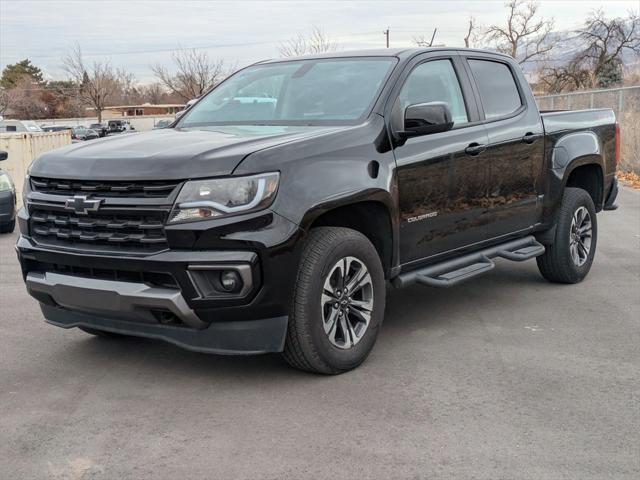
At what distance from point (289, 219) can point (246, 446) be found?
117cm

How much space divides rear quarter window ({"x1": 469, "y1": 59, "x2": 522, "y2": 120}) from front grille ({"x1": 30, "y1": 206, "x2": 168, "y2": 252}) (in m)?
2.89

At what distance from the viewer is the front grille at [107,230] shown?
4.11 m

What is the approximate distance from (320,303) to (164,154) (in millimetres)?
1149

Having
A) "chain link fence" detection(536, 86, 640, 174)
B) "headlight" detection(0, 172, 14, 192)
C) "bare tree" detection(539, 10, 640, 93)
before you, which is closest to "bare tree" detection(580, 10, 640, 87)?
"bare tree" detection(539, 10, 640, 93)

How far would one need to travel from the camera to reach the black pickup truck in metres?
4.07

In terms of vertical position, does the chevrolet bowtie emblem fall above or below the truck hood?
below

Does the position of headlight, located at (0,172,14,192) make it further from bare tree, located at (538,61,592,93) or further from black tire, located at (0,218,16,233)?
bare tree, located at (538,61,592,93)

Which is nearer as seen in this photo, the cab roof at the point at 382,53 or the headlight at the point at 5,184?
the cab roof at the point at 382,53

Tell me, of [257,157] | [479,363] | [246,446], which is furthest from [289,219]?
[479,363]

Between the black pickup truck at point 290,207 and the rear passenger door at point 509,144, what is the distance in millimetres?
20

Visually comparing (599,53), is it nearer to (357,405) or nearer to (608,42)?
(608,42)

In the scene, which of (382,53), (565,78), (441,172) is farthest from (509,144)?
(565,78)

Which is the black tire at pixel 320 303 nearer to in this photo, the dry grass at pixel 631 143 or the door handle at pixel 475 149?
the door handle at pixel 475 149

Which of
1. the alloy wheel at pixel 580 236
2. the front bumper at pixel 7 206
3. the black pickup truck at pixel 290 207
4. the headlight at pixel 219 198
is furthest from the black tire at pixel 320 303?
the front bumper at pixel 7 206
